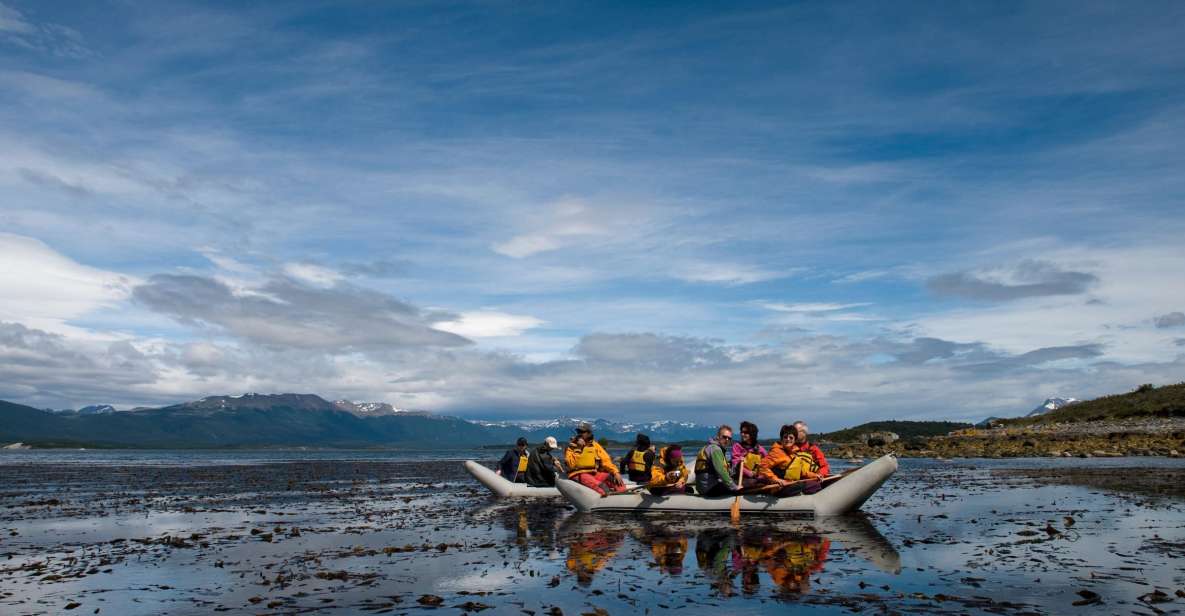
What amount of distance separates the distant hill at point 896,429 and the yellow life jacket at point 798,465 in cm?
8471

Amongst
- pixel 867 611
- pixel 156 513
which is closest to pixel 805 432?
pixel 867 611

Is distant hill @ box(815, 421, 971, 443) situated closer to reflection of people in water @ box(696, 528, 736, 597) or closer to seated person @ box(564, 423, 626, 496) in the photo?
seated person @ box(564, 423, 626, 496)

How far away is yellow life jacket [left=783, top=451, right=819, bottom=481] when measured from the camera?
2188 centimetres

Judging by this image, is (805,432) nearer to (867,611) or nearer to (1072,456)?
(867,611)

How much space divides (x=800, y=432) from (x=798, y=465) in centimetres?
94

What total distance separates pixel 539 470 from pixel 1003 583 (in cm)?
2071

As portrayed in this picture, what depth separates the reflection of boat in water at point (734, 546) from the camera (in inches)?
540

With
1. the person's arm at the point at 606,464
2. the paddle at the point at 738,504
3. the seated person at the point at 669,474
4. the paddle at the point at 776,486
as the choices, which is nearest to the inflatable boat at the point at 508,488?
the person's arm at the point at 606,464

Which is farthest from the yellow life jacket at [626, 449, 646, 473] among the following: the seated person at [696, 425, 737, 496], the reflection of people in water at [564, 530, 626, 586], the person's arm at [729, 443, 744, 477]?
the reflection of people in water at [564, 530, 626, 586]

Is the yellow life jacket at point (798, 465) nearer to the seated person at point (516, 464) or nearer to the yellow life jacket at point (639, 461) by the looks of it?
the yellow life jacket at point (639, 461)

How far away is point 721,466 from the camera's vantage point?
22125mm

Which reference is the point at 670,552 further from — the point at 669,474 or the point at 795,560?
the point at 669,474

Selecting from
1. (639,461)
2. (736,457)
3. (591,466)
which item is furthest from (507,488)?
(736,457)

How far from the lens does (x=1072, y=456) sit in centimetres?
5000
